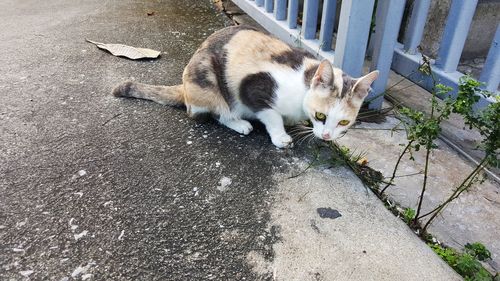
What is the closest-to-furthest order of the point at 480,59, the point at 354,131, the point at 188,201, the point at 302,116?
1. the point at 188,201
2. the point at 302,116
3. the point at 354,131
4. the point at 480,59

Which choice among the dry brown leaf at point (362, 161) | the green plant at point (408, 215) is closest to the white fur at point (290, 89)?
the dry brown leaf at point (362, 161)

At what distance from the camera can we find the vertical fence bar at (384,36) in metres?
2.25

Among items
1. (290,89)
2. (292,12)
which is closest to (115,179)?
(290,89)

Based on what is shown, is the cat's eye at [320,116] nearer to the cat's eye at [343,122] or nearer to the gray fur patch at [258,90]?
the cat's eye at [343,122]

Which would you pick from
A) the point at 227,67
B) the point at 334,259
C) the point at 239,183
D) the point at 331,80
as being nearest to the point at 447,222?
the point at 334,259

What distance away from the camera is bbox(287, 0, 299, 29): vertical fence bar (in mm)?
2959

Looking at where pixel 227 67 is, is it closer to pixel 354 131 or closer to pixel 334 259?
pixel 354 131

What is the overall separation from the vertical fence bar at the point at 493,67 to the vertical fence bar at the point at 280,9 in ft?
5.10

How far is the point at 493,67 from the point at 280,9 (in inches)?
64.1

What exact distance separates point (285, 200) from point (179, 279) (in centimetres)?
61

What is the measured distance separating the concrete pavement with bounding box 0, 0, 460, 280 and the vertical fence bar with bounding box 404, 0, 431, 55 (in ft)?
3.38

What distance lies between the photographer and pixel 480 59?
3.51m

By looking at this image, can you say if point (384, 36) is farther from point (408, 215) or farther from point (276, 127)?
point (408, 215)

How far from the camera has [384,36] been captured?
2.33 m
